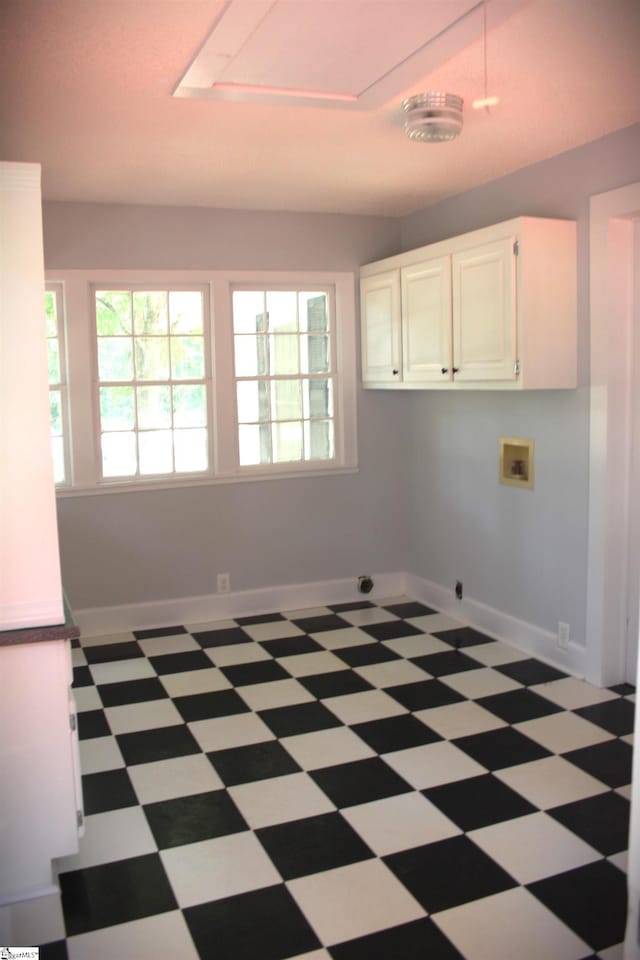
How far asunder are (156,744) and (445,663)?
164 cm

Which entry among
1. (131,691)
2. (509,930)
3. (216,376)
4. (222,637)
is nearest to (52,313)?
(216,376)

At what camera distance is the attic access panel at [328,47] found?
241 cm

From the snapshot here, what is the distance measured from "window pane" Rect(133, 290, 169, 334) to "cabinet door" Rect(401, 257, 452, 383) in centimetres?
147

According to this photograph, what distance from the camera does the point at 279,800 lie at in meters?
3.16

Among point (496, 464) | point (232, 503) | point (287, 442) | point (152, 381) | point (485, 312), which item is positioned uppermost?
point (485, 312)

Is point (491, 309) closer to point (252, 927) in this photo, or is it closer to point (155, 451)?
point (155, 451)

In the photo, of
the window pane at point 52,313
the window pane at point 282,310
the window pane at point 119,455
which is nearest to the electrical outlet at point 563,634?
the window pane at point 282,310

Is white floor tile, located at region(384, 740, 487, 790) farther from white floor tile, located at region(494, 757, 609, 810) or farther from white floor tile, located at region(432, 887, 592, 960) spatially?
white floor tile, located at region(432, 887, 592, 960)

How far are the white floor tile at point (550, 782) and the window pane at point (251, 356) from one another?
3.06 metres

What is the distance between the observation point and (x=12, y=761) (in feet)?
8.39

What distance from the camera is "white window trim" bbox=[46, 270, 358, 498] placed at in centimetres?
503

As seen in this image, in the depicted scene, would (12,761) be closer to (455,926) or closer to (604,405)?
(455,926)

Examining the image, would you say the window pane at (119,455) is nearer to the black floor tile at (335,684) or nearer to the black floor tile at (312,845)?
the black floor tile at (335,684)

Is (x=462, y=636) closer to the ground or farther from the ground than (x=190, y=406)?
closer to the ground
